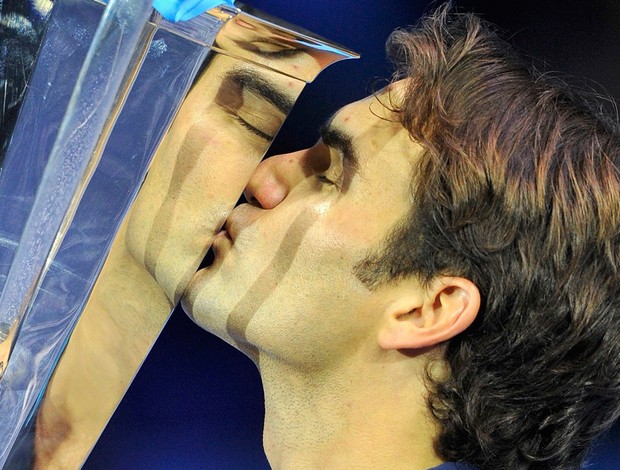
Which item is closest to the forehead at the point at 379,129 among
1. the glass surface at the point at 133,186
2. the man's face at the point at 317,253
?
the man's face at the point at 317,253

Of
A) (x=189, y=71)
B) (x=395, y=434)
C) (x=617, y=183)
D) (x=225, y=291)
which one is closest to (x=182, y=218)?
(x=225, y=291)

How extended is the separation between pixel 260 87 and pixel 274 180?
0.18 m

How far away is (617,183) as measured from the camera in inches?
31.3

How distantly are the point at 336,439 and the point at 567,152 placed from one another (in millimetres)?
376

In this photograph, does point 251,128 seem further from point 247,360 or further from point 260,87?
point 247,360

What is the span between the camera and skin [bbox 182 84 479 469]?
30.1 inches

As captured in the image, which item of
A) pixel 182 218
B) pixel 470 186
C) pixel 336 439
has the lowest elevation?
pixel 336 439

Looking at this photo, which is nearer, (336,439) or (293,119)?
(336,439)

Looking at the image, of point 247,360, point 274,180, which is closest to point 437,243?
point 274,180

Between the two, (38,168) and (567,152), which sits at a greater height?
(567,152)

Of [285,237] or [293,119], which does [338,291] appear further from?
[293,119]

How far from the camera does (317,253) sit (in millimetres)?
764

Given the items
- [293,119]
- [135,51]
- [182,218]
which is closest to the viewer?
[135,51]

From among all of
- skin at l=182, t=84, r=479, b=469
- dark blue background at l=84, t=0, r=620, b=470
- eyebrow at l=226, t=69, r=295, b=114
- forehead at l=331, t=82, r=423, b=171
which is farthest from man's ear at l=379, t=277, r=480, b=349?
dark blue background at l=84, t=0, r=620, b=470
